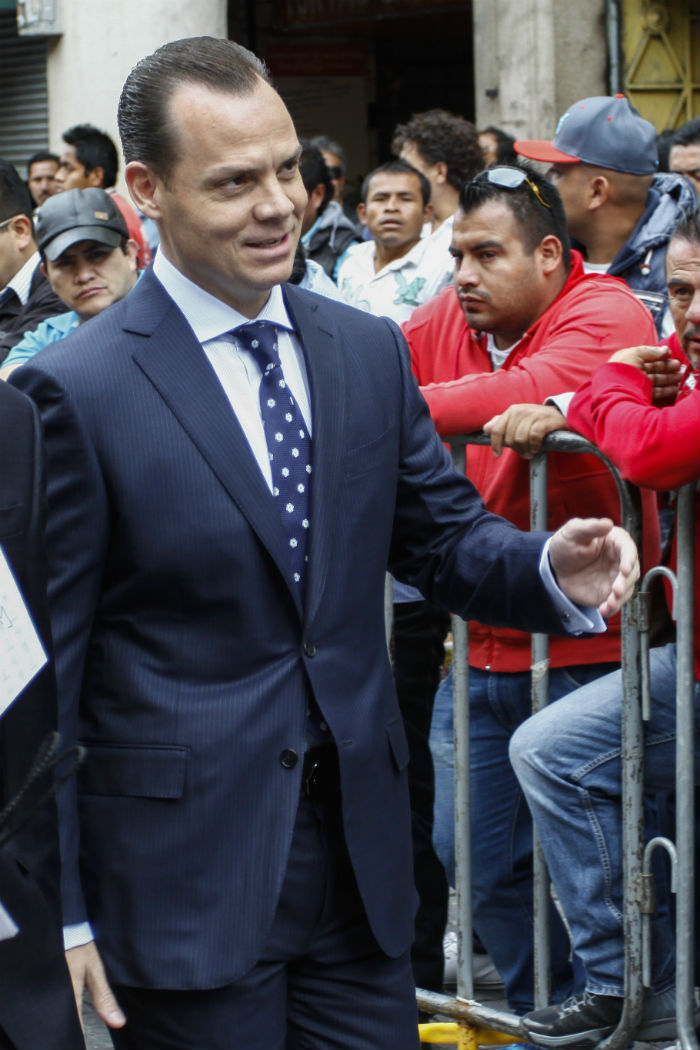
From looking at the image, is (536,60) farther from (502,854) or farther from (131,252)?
(502,854)

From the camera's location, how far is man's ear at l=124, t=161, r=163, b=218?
96.7 inches

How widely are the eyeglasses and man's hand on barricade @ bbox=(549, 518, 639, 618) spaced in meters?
1.71

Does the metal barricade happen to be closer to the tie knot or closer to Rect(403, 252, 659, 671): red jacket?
Rect(403, 252, 659, 671): red jacket

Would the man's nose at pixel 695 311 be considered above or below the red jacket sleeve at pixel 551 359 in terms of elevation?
above

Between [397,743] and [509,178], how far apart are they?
6.41 feet

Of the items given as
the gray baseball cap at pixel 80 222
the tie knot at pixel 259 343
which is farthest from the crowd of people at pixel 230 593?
the gray baseball cap at pixel 80 222

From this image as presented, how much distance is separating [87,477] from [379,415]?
54cm

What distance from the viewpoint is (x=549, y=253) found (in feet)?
13.2

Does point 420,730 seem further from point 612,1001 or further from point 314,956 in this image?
point 314,956

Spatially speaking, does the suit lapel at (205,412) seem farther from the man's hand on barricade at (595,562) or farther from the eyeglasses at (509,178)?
the eyeglasses at (509,178)

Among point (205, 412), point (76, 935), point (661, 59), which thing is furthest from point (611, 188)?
point (661, 59)

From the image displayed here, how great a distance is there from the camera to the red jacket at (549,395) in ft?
11.6

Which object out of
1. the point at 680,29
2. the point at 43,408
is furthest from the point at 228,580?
the point at 680,29

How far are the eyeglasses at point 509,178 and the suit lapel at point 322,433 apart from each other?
62.4 inches
